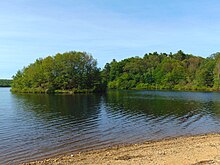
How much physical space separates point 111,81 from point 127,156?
552ft

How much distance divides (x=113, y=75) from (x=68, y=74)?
274 feet

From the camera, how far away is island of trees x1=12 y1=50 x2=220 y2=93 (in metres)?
Answer: 106

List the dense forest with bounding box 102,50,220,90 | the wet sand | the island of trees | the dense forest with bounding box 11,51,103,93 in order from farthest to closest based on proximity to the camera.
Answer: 1. the dense forest with bounding box 102,50,220,90
2. the island of trees
3. the dense forest with bounding box 11,51,103,93
4. the wet sand

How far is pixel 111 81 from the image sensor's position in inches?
7279

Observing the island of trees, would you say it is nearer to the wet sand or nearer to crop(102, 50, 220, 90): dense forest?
crop(102, 50, 220, 90): dense forest

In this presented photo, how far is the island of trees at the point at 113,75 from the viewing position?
4190 inches

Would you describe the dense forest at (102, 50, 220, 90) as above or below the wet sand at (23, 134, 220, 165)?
above

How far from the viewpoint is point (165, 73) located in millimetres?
159750

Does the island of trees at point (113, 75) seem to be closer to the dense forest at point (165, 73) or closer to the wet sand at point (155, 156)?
the dense forest at point (165, 73)

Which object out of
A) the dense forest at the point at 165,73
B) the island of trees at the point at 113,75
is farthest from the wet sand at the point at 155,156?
the dense forest at the point at 165,73

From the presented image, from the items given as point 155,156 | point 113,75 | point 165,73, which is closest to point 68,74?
point 165,73

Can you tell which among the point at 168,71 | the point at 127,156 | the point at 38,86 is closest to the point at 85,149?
the point at 127,156

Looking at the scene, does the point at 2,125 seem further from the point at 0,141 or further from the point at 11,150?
the point at 11,150

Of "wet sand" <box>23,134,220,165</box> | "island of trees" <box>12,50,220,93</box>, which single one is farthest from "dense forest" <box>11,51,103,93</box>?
"wet sand" <box>23,134,220,165</box>
